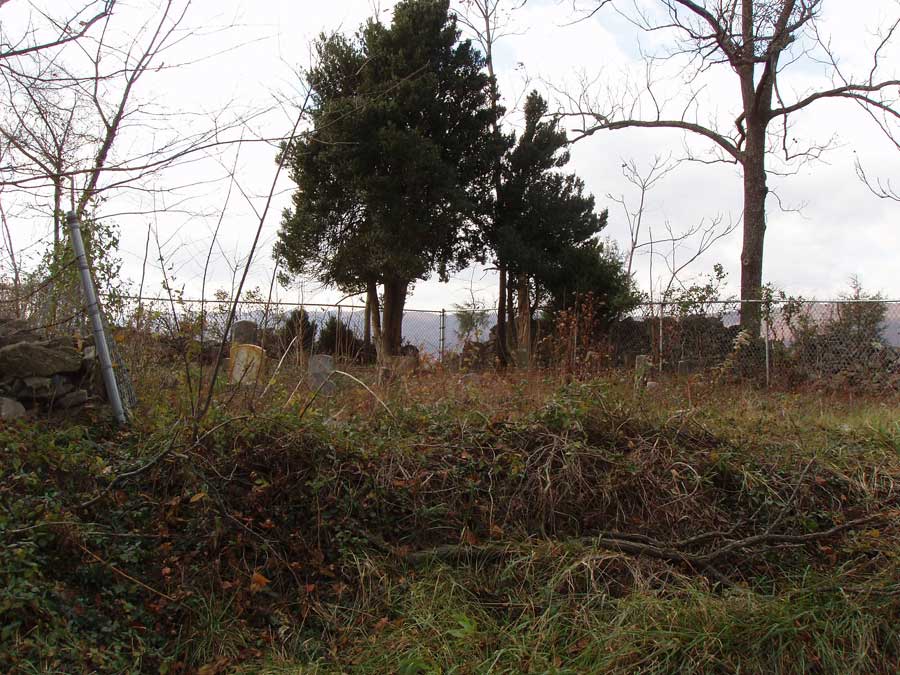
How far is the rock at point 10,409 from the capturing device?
157 inches

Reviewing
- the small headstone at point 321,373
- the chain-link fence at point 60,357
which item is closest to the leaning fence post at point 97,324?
the chain-link fence at point 60,357

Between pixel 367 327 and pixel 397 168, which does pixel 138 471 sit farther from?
pixel 397 168

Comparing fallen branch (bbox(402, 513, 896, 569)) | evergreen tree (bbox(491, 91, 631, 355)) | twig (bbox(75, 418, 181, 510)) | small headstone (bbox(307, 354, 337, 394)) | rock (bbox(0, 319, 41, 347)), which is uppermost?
evergreen tree (bbox(491, 91, 631, 355))

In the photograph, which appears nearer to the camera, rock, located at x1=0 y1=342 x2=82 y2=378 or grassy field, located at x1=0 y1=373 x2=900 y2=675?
grassy field, located at x1=0 y1=373 x2=900 y2=675

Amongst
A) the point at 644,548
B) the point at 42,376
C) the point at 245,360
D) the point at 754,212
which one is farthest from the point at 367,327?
the point at 754,212

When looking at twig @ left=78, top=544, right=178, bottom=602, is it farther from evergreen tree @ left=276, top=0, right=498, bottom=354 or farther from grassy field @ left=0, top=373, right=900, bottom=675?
evergreen tree @ left=276, top=0, right=498, bottom=354

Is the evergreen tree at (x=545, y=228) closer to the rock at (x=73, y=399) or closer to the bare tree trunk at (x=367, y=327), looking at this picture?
the bare tree trunk at (x=367, y=327)

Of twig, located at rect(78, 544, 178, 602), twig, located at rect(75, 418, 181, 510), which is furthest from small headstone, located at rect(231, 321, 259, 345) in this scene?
twig, located at rect(78, 544, 178, 602)

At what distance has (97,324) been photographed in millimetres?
4320

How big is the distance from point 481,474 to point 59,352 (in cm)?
281

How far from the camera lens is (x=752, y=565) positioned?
3.57 meters

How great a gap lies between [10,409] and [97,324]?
68cm

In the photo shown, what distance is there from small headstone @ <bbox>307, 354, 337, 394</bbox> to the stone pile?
1.72 metres

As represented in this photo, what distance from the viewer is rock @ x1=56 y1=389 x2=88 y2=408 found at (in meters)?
4.31
